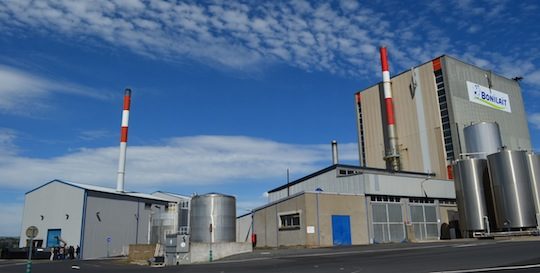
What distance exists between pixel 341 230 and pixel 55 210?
101 ft

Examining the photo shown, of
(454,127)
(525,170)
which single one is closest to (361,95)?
(454,127)

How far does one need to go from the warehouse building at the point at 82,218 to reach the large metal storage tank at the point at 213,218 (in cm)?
1254

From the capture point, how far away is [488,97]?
60.8 metres

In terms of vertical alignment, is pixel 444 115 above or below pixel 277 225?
above

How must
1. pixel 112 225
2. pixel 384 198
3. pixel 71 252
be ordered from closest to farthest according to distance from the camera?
1. pixel 71 252
2. pixel 384 198
3. pixel 112 225

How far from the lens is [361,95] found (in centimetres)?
6694

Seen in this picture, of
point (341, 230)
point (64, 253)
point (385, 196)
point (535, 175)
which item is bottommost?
point (64, 253)

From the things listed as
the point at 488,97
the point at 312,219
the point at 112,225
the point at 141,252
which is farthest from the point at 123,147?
the point at 488,97

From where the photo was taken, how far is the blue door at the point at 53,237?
153 ft

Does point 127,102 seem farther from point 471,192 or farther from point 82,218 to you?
point 471,192

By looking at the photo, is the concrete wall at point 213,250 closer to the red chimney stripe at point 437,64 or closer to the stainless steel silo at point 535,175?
the stainless steel silo at point 535,175

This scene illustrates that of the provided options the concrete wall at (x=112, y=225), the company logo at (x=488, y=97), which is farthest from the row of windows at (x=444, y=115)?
the concrete wall at (x=112, y=225)

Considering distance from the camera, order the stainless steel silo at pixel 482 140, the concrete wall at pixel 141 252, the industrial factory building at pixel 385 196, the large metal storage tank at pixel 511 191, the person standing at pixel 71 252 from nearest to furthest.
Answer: the concrete wall at pixel 141 252, the industrial factory building at pixel 385 196, the large metal storage tank at pixel 511 191, the person standing at pixel 71 252, the stainless steel silo at pixel 482 140

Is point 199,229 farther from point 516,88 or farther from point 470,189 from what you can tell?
point 516,88
